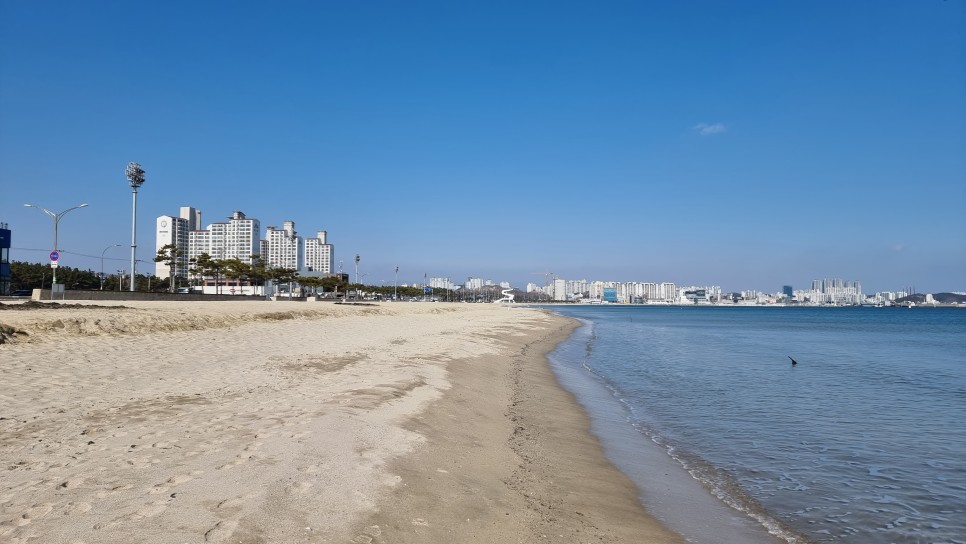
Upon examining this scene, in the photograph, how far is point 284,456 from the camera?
5977 millimetres

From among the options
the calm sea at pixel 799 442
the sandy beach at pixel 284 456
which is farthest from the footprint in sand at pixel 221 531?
the calm sea at pixel 799 442

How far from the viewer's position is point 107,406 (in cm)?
800

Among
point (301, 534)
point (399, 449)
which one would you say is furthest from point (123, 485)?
point (399, 449)

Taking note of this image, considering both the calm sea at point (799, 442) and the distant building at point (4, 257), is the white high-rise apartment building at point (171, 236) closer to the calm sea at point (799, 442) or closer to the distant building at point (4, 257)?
the distant building at point (4, 257)

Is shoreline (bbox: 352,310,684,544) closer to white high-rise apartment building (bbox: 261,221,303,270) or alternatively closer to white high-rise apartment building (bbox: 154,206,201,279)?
white high-rise apartment building (bbox: 154,206,201,279)

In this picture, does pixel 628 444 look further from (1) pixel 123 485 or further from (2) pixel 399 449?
(1) pixel 123 485

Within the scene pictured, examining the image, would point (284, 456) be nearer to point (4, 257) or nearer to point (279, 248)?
point (4, 257)

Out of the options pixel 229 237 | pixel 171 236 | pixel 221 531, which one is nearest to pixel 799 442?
pixel 221 531

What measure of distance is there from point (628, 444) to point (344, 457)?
5.46 m

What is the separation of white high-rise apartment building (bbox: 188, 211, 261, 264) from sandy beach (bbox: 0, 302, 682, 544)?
167109mm

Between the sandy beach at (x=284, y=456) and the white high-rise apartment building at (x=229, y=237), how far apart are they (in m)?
167

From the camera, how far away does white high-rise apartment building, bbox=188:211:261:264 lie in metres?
166

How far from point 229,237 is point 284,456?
180 metres

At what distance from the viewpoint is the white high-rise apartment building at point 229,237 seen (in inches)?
6521
